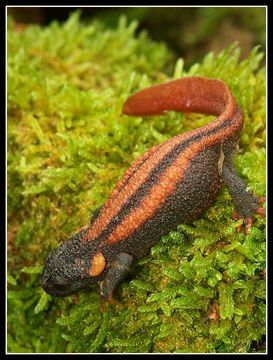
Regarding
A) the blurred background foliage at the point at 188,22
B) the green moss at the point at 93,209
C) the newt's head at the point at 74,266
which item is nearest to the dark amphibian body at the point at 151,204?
the newt's head at the point at 74,266

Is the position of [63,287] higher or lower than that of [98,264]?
lower

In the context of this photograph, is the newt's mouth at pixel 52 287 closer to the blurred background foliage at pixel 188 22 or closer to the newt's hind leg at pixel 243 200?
the newt's hind leg at pixel 243 200

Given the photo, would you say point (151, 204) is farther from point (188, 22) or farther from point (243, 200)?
point (188, 22)

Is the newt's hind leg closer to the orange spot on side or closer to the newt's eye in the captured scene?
the orange spot on side

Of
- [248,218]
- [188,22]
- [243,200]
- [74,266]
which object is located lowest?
[74,266]

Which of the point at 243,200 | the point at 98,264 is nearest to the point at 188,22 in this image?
the point at 243,200

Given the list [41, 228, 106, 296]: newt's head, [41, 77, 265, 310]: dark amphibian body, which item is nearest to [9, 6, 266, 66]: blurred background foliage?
[41, 77, 265, 310]: dark amphibian body

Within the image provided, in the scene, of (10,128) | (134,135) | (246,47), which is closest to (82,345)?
(134,135)
